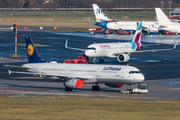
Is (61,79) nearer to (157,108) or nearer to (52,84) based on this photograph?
(52,84)

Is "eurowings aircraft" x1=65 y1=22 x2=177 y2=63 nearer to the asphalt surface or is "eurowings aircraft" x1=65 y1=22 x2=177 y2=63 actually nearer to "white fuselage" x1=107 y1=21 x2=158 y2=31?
the asphalt surface

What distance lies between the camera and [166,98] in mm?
45594

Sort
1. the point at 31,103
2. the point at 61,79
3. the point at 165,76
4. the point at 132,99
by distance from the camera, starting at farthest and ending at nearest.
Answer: the point at 165,76, the point at 61,79, the point at 132,99, the point at 31,103

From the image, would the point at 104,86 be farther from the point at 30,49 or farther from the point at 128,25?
the point at 128,25

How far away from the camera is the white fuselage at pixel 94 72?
160 ft

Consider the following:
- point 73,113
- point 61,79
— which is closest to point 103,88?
point 61,79

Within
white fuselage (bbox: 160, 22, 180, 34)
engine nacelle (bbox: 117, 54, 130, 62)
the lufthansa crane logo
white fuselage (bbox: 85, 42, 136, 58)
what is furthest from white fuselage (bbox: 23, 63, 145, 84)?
white fuselage (bbox: 160, 22, 180, 34)

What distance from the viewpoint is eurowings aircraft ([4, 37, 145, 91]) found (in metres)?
48.8

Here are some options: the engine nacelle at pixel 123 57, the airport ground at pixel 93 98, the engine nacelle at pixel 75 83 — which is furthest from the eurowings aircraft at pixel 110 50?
the engine nacelle at pixel 75 83

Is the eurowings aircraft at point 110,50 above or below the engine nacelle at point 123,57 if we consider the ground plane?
above

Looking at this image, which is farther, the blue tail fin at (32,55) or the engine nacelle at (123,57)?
the engine nacelle at (123,57)

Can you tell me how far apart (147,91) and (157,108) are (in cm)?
1380

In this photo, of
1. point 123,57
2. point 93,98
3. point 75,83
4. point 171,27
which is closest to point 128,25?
point 171,27

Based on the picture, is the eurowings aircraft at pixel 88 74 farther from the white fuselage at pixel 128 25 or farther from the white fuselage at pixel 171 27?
the white fuselage at pixel 128 25
